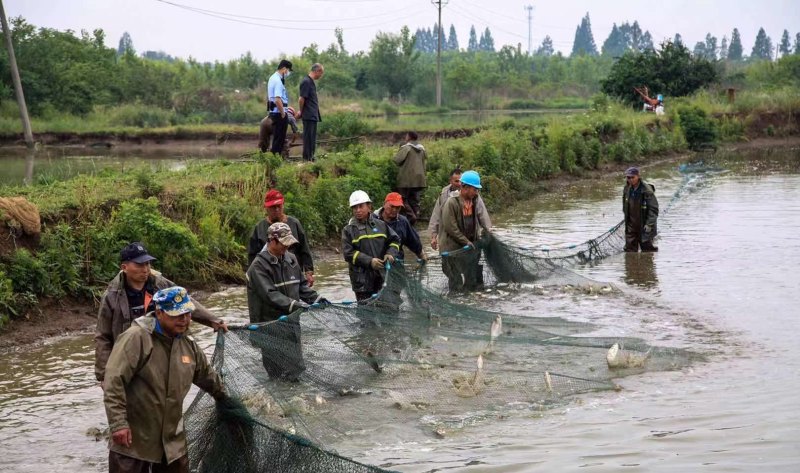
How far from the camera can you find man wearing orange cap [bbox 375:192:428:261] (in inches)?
387

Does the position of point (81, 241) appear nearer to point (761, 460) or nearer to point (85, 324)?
point (85, 324)

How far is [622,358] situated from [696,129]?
2877 cm

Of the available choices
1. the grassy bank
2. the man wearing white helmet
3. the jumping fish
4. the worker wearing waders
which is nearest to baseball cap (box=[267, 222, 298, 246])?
the worker wearing waders

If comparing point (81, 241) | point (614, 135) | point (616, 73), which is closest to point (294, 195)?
point (81, 241)

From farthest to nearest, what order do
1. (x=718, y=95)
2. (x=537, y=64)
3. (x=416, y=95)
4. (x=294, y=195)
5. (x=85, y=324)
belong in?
(x=537, y=64) → (x=416, y=95) → (x=718, y=95) → (x=294, y=195) → (x=85, y=324)

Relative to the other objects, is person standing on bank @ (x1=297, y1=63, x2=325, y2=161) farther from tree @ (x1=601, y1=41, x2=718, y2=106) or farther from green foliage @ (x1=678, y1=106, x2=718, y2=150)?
tree @ (x1=601, y1=41, x2=718, y2=106)

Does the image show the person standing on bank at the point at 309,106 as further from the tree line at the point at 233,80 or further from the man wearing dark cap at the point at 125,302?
the tree line at the point at 233,80

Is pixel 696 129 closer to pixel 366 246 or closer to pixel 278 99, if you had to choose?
pixel 278 99

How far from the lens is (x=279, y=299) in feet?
24.7

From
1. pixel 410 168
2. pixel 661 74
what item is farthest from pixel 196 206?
pixel 661 74

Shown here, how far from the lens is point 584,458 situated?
7.18 meters

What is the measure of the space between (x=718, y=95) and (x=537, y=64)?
8556cm

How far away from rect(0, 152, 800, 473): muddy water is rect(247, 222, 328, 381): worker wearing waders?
78cm

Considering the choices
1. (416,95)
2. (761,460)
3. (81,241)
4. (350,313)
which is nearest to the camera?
(761,460)
